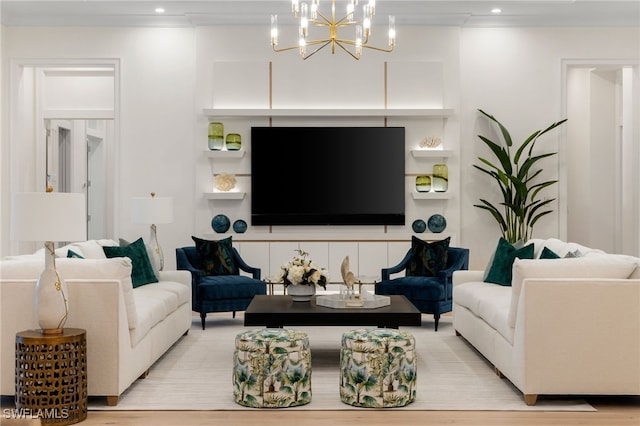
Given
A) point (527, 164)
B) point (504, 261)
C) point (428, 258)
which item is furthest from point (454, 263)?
point (527, 164)

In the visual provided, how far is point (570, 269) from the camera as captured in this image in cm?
429

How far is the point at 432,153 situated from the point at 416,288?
2070 mm

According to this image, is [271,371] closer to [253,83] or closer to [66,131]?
[253,83]

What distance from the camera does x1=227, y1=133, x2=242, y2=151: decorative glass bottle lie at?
833cm

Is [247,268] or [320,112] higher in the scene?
[320,112]

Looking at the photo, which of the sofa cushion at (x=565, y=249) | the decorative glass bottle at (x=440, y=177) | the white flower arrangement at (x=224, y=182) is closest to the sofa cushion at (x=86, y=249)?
the white flower arrangement at (x=224, y=182)

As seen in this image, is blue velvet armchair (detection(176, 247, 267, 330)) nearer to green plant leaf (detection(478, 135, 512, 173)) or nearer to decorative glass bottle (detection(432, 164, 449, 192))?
decorative glass bottle (detection(432, 164, 449, 192))

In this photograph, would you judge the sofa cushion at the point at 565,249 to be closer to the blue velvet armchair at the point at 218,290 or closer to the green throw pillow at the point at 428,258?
the green throw pillow at the point at 428,258

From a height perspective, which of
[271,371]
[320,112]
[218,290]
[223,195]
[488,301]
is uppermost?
[320,112]

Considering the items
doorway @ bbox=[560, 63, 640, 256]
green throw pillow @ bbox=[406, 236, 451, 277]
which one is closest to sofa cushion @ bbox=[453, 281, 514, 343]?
green throw pillow @ bbox=[406, 236, 451, 277]

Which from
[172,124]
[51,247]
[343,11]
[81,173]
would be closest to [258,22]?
[343,11]

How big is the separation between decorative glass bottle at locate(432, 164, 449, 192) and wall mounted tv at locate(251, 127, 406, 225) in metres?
0.36

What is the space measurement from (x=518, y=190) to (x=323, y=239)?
2.18 m

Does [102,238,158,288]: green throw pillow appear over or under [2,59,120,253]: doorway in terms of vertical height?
under
